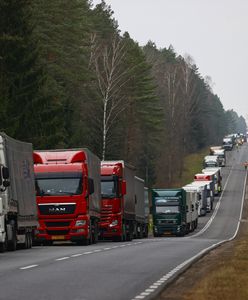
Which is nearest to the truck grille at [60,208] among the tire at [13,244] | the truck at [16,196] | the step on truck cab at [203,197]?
the truck at [16,196]

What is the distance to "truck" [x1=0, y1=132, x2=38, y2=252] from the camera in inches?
1186

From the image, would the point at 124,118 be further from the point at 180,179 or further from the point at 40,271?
the point at 40,271

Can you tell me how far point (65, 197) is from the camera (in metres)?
37.7

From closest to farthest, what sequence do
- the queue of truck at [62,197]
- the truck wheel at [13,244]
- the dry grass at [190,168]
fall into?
1. the queue of truck at [62,197]
2. the truck wheel at [13,244]
3. the dry grass at [190,168]

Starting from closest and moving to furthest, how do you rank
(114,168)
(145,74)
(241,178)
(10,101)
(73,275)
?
1. (73,275)
2. (114,168)
3. (10,101)
4. (145,74)
5. (241,178)

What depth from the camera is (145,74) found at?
125062 mm

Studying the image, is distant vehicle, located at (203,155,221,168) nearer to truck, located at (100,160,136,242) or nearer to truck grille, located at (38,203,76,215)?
truck, located at (100,160,136,242)

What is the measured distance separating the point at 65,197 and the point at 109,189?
7278 millimetres

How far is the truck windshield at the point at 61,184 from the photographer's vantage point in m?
37.8

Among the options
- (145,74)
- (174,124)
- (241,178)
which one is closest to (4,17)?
(145,74)

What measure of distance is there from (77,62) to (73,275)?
6728 cm

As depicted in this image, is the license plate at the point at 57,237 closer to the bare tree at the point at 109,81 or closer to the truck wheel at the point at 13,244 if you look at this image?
the truck wheel at the point at 13,244

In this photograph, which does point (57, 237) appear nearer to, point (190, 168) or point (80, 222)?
point (80, 222)

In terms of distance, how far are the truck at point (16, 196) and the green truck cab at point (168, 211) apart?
109ft
